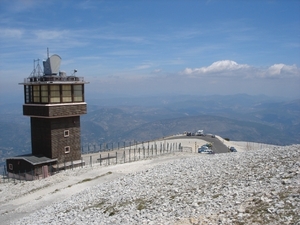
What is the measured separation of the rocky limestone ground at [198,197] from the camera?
16.8 meters

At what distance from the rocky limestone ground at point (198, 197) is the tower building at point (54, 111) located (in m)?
19.3

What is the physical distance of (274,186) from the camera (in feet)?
62.8

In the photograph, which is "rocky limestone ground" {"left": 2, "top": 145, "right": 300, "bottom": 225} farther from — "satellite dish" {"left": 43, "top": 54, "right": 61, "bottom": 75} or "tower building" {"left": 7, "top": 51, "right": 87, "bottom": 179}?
"satellite dish" {"left": 43, "top": 54, "right": 61, "bottom": 75}

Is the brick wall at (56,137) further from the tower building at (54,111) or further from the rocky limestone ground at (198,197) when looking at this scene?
the rocky limestone ground at (198,197)

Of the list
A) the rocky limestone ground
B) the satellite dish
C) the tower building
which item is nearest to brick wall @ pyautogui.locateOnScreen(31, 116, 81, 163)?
the tower building

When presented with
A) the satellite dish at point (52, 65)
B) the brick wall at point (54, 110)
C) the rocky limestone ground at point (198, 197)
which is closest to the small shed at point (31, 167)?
the brick wall at point (54, 110)

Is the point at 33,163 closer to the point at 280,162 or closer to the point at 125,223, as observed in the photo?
the point at 125,223

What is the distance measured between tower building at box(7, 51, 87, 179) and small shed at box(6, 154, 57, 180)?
13cm

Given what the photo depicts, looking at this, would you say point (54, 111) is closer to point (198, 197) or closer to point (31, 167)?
point (31, 167)

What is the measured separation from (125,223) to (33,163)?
28942 millimetres

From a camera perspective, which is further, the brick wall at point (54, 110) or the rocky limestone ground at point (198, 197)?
the brick wall at point (54, 110)

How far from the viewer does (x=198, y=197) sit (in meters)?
20.7

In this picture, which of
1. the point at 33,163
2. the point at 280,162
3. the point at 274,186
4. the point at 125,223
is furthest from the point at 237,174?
the point at 33,163

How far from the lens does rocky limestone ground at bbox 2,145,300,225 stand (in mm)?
16828
